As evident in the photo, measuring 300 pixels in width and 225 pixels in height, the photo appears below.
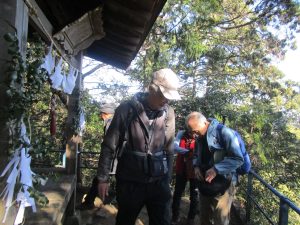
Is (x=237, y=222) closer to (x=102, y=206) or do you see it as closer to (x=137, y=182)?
(x=102, y=206)

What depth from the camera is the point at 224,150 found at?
3.47m

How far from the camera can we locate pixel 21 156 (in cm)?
184

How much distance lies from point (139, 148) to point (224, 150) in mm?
1014

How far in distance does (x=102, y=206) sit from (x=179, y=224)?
1.36 meters

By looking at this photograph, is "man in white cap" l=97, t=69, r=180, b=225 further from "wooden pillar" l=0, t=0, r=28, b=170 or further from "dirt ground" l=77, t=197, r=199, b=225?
"dirt ground" l=77, t=197, r=199, b=225

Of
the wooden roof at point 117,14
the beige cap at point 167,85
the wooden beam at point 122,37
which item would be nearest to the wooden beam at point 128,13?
the wooden roof at point 117,14

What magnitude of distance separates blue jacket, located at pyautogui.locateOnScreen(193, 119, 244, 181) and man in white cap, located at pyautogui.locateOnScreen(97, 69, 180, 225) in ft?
2.15

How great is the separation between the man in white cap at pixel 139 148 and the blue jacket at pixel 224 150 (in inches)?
25.9

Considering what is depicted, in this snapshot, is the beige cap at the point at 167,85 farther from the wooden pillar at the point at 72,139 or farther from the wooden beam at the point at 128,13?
the wooden pillar at the point at 72,139

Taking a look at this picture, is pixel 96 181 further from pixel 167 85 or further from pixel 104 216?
pixel 167 85

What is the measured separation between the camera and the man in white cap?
2801 mm

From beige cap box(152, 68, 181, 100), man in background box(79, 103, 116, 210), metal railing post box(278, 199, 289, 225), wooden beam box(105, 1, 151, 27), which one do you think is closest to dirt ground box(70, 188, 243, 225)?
man in background box(79, 103, 116, 210)

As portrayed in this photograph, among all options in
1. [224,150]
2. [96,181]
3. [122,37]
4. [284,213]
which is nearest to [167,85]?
[224,150]

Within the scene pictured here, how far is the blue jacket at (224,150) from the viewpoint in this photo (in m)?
3.37
